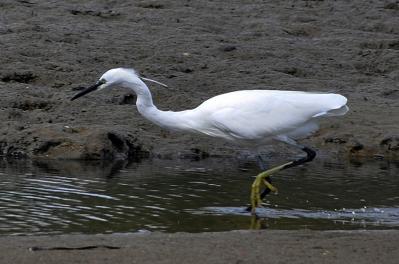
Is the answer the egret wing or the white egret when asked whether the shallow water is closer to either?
the white egret

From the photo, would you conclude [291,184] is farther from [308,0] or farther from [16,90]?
[308,0]

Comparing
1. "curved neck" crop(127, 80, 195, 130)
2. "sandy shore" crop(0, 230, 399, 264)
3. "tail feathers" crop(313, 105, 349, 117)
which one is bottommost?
"sandy shore" crop(0, 230, 399, 264)

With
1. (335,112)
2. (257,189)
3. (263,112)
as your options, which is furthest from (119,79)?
(335,112)

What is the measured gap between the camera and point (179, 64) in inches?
515

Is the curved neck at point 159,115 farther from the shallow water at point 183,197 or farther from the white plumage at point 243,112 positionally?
the shallow water at point 183,197

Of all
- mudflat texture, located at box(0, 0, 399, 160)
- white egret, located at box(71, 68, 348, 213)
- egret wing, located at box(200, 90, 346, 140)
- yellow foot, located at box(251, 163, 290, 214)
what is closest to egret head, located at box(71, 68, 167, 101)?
white egret, located at box(71, 68, 348, 213)

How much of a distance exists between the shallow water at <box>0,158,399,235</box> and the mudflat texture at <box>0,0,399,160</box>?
536 mm

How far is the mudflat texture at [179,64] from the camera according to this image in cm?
1073

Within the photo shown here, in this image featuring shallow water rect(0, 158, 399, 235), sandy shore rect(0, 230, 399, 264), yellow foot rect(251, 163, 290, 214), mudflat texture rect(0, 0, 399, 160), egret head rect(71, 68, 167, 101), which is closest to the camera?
sandy shore rect(0, 230, 399, 264)

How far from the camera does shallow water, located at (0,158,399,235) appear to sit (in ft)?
24.0

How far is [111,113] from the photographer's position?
446 inches

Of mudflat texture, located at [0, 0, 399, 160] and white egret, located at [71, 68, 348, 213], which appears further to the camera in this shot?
mudflat texture, located at [0, 0, 399, 160]

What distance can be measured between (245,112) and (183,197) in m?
0.80

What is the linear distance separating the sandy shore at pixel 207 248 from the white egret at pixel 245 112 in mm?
1811
